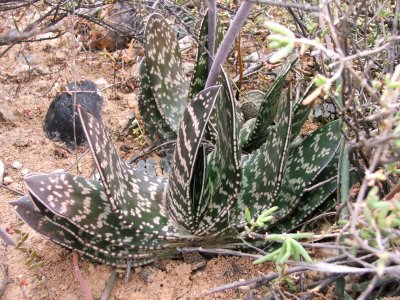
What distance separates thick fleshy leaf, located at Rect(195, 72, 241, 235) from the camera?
3.91 ft

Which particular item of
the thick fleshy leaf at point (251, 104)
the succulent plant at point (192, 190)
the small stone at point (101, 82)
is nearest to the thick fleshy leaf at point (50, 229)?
the succulent plant at point (192, 190)

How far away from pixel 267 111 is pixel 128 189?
1.57 feet

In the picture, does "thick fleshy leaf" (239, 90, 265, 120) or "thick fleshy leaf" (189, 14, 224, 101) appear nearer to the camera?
"thick fleshy leaf" (189, 14, 224, 101)

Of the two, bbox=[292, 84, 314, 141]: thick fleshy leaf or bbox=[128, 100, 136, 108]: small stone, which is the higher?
bbox=[292, 84, 314, 141]: thick fleshy leaf

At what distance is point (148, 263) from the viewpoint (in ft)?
4.83

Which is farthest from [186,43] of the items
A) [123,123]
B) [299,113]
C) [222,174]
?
[222,174]

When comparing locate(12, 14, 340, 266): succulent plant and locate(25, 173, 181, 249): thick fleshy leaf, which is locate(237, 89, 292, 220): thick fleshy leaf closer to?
locate(12, 14, 340, 266): succulent plant

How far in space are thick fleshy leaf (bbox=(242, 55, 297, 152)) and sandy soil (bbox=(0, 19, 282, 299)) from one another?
0.39 meters

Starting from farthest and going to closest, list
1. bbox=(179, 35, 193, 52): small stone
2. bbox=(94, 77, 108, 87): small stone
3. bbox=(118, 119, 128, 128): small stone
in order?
1. bbox=(179, 35, 193, 52): small stone
2. bbox=(94, 77, 108, 87): small stone
3. bbox=(118, 119, 128, 128): small stone

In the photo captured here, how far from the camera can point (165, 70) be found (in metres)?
1.71

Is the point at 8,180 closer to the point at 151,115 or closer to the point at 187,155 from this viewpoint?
the point at 151,115

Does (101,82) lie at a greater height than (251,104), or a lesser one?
lesser

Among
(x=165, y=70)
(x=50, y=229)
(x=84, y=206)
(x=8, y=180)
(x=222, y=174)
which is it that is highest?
(x=165, y=70)

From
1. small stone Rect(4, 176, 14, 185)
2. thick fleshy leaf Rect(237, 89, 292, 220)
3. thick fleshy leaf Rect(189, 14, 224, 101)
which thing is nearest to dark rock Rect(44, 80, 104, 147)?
small stone Rect(4, 176, 14, 185)
